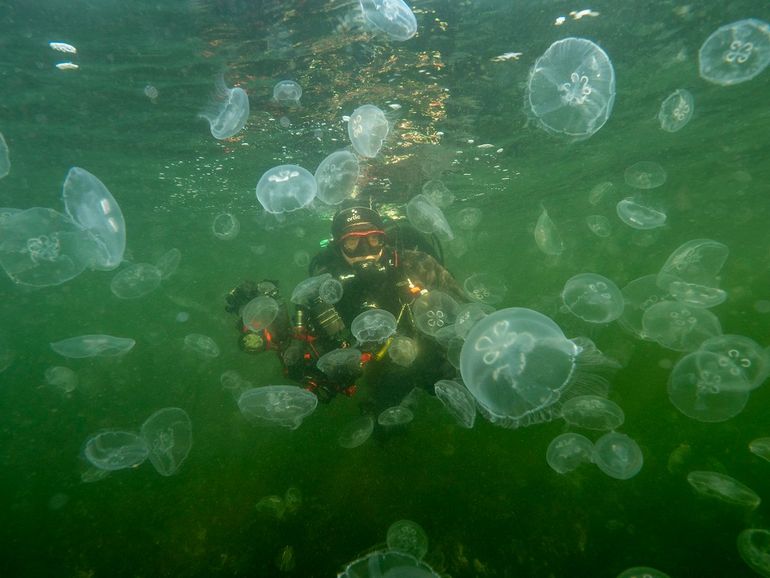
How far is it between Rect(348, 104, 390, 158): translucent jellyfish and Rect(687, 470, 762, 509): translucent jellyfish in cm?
696

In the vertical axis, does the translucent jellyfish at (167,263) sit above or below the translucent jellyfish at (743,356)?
above

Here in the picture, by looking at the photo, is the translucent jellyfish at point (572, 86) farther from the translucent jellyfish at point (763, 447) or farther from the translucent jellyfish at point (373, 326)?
the translucent jellyfish at point (763, 447)

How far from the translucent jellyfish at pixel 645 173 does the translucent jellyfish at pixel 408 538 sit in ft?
63.5

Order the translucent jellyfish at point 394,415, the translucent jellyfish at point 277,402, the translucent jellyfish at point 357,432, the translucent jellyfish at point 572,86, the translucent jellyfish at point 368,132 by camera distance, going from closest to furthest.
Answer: the translucent jellyfish at point 572,86 < the translucent jellyfish at point 277,402 < the translucent jellyfish at point 394,415 < the translucent jellyfish at point 357,432 < the translucent jellyfish at point 368,132

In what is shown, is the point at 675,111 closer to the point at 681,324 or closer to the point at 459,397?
the point at 681,324

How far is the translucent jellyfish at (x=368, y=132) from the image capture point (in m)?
7.68

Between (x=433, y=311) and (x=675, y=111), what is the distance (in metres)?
13.0

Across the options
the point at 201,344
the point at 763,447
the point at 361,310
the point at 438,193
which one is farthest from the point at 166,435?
the point at 438,193

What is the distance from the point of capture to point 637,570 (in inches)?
187

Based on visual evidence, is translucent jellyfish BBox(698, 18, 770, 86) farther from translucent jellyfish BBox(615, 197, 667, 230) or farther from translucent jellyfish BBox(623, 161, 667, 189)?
translucent jellyfish BBox(623, 161, 667, 189)

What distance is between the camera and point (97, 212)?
517cm

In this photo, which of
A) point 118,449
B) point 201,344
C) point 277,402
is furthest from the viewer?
point 201,344

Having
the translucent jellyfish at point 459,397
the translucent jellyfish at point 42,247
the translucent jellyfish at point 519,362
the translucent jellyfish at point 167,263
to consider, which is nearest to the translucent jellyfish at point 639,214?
the translucent jellyfish at point 459,397

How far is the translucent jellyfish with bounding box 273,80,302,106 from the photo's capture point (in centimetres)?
913
